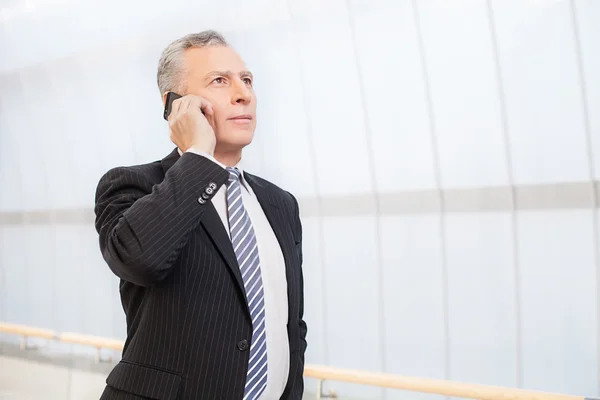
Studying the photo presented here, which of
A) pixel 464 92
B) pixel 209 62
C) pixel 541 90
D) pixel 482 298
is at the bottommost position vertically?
pixel 482 298

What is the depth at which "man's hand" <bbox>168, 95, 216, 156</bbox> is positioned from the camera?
1.98 meters

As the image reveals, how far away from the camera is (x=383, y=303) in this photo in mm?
5273

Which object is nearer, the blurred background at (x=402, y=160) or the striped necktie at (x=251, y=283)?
the striped necktie at (x=251, y=283)

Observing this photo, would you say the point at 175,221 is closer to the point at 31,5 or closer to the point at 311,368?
the point at 311,368

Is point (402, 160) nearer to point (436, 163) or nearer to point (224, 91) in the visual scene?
point (436, 163)

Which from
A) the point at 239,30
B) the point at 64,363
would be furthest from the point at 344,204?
the point at 64,363

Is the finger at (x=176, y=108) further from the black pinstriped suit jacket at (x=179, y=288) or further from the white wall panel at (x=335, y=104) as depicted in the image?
the white wall panel at (x=335, y=104)

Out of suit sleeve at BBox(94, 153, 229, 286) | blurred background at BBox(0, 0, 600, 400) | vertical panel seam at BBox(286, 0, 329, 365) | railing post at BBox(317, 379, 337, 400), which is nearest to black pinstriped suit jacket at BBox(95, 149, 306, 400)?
suit sleeve at BBox(94, 153, 229, 286)

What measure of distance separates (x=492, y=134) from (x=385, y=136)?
37.3 inches

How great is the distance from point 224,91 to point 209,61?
116mm

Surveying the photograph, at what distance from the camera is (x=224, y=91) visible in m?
2.18

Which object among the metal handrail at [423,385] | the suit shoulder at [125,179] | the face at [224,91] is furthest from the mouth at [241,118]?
the metal handrail at [423,385]

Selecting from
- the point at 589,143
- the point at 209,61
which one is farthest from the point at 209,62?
the point at 589,143

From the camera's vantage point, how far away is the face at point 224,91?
84.0 inches
